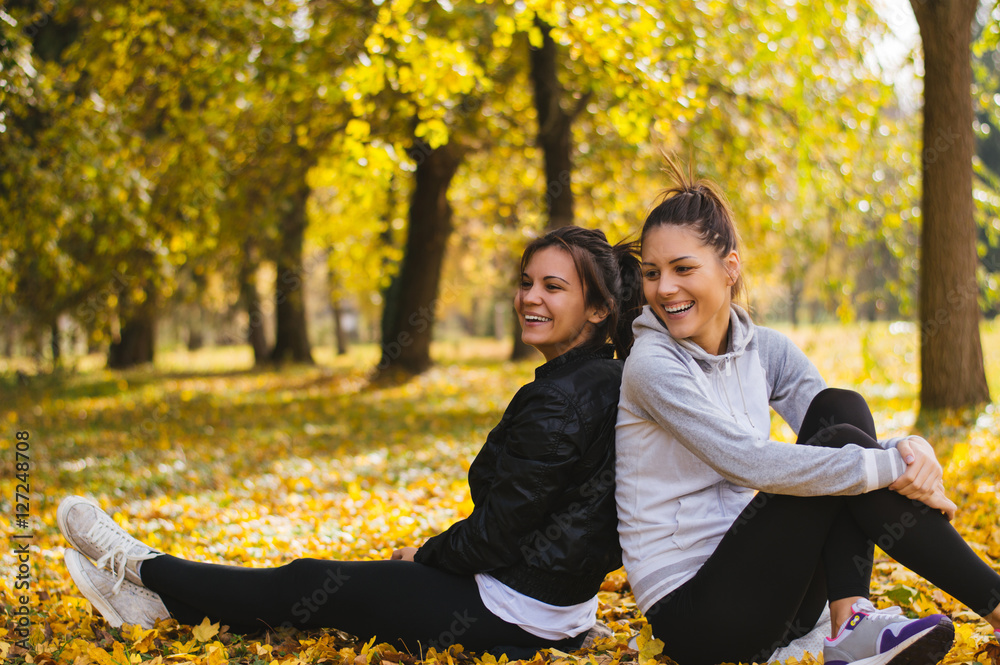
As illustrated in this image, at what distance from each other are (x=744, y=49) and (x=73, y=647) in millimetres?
8667

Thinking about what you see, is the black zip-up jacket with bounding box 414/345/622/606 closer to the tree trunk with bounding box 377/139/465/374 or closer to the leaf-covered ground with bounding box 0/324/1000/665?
the leaf-covered ground with bounding box 0/324/1000/665

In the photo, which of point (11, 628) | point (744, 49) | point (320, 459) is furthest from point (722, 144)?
point (11, 628)

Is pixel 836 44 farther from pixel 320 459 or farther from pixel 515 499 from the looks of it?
pixel 515 499

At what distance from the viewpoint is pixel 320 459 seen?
690 centimetres

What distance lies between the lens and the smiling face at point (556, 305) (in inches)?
101

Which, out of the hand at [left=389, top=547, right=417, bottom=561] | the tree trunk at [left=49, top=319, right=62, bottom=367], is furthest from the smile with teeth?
the tree trunk at [left=49, top=319, right=62, bottom=367]

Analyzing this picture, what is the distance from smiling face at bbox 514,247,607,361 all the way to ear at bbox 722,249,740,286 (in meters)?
0.42

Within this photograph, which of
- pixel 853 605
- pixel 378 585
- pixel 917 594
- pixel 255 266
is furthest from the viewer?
pixel 255 266

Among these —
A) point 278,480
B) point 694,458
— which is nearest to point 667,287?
point 694,458

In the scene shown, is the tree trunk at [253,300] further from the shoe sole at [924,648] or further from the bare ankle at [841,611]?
the shoe sole at [924,648]

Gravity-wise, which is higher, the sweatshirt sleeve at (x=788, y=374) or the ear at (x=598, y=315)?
the ear at (x=598, y=315)

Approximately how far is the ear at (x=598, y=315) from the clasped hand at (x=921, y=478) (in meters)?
0.95

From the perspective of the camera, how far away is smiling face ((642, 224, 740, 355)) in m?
2.35

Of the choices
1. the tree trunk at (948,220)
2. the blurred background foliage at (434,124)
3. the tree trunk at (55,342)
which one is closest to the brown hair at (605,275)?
the blurred background foliage at (434,124)
